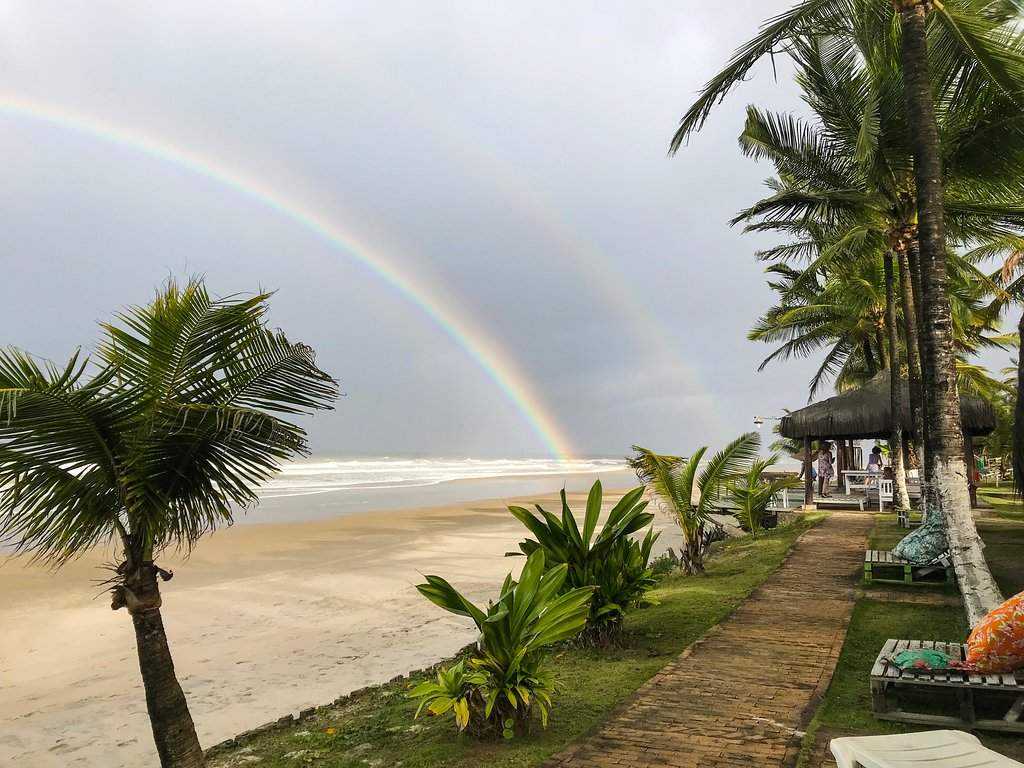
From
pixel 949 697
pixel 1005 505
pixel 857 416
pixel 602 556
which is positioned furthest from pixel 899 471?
pixel 949 697

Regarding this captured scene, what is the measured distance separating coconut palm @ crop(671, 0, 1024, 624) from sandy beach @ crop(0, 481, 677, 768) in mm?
5640

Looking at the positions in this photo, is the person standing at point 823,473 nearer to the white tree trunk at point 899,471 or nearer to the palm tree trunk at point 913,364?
the white tree trunk at point 899,471

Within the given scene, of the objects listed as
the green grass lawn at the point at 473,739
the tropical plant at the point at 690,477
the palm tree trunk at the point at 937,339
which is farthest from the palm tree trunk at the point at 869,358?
the green grass lawn at the point at 473,739

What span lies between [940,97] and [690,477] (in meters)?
6.26

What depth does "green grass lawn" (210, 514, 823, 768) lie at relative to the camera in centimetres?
447

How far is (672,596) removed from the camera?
9.07 meters

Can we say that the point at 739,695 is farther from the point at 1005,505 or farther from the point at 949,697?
the point at 1005,505

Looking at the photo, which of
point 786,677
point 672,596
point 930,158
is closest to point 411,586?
point 672,596

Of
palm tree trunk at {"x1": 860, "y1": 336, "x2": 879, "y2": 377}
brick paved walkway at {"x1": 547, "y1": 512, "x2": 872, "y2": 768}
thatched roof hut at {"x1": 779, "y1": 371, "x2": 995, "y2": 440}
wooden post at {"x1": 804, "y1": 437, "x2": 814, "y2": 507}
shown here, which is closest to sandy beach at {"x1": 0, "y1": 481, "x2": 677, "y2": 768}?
brick paved walkway at {"x1": 547, "y1": 512, "x2": 872, "y2": 768}

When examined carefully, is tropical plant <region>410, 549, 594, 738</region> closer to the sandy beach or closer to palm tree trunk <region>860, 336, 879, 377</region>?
the sandy beach

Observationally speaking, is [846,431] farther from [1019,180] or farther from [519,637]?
[519,637]

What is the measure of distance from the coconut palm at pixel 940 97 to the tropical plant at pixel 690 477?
2747 mm

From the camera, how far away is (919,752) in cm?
310

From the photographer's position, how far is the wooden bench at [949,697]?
4289 mm
